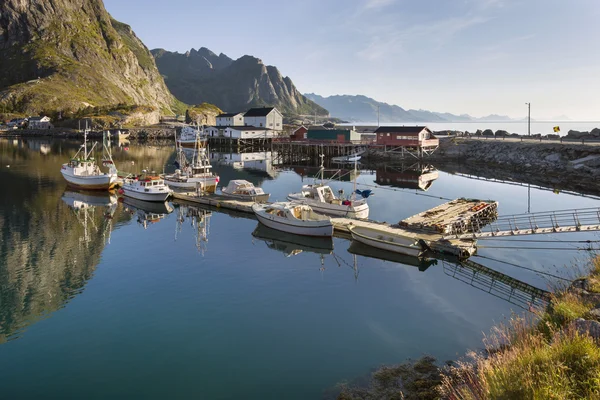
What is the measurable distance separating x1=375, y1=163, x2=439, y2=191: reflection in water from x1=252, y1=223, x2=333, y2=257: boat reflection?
1182 inches

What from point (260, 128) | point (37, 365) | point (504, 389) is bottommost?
point (37, 365)

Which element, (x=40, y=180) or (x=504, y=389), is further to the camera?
(x=40, y=180)

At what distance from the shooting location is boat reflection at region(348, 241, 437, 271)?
101 feet

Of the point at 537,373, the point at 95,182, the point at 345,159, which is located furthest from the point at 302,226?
the point at 345,159

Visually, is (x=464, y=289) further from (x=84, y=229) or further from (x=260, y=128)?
(x=260, y=128)

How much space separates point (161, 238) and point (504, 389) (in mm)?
32247

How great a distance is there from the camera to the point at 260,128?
135750 mm

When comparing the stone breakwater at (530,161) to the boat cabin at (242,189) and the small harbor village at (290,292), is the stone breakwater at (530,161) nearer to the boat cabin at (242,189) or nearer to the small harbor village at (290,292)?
the small harbor village at (290,292)

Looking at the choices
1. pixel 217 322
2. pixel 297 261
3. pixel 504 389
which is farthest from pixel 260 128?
pixel 504 389

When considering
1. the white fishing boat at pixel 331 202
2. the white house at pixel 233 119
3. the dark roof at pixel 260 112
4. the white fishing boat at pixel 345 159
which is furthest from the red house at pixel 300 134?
the white fishing boat at pixel 331 202

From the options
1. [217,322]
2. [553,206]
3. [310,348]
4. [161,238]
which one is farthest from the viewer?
[553,206]

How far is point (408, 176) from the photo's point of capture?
7538 centimetres

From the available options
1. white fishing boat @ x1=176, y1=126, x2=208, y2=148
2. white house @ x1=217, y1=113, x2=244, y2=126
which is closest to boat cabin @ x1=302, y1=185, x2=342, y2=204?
white fishing boat @ x1=176, y1=126, x2=208, y2=148

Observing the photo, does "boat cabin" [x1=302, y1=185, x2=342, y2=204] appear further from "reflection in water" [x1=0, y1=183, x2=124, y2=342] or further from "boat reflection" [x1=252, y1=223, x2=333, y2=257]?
"reflection in water" [x1=0, y1=183, x2=124, y2=342]
